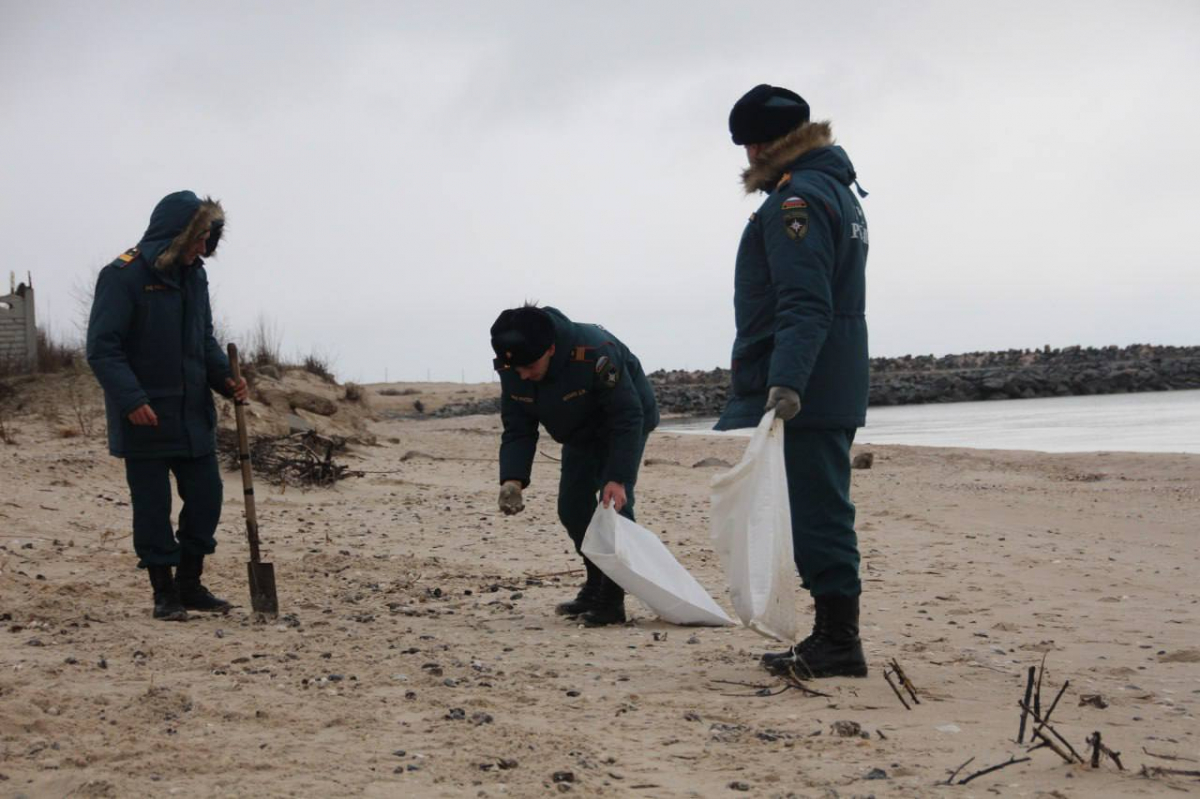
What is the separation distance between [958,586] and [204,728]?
3.91 meters

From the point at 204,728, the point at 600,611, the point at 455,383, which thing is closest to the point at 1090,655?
the point at 600,611

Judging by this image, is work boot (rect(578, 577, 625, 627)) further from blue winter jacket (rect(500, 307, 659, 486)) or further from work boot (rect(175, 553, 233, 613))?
work boot (rect(175, 553, 233, 613))

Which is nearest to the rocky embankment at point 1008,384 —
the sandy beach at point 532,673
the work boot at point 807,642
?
the sandy beach at point 532,673

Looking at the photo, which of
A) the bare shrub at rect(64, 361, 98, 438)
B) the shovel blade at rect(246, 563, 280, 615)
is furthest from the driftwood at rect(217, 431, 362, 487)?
the shovel blade at rect(246, 563, 280, 615)

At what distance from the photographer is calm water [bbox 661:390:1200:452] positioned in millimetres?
17516

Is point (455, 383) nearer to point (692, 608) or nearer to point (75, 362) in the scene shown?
point (75, 362)

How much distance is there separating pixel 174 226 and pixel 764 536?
2.82m

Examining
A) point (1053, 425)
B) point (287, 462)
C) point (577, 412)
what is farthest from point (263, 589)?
point (1053, 425)

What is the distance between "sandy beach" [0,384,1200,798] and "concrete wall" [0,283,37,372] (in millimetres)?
9891

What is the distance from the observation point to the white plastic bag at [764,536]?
12.9 ft

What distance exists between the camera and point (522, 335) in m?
4.79

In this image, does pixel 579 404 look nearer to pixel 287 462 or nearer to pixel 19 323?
pixel 287 462

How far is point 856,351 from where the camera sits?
4.07 meters

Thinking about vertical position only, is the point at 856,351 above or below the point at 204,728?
above
